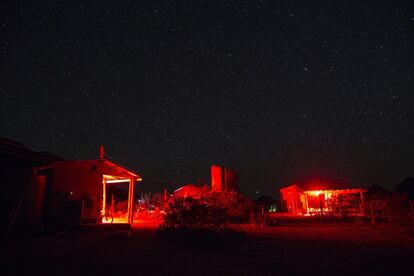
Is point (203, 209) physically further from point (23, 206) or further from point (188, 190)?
point (188, 190)

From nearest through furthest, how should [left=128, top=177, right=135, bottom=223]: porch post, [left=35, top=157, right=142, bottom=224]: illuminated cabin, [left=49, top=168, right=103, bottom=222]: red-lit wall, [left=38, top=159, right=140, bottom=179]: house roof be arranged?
[left=35, top=157, right=142, bottom=224]: illuminated cabin, [left=49, top=168, right=103, bottom=222]: red-lit wall, [left=38, top=159, right=140, bottom=179]: house roof, [left=128, top=177, right=135, bottom=223]: porch post

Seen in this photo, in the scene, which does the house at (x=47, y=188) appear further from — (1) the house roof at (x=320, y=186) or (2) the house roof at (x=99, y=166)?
(1) the house roof at (x=320, y=186)

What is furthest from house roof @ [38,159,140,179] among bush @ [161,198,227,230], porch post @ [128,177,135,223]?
bush @ [161,198,227,230]

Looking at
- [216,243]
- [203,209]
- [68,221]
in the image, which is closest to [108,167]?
[68,221]

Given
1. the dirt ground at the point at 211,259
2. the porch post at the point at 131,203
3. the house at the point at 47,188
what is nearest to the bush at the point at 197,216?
the dirt ground at the point at 211,259

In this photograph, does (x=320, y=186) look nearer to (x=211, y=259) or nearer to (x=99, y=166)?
(x=99, y=166)

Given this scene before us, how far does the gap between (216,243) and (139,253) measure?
2.52 m

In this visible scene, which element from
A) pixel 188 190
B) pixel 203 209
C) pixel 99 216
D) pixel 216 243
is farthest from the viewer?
pixel 188 190

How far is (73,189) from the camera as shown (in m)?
13.0

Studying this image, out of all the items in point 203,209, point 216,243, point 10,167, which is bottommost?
point 216,243

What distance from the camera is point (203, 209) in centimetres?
920

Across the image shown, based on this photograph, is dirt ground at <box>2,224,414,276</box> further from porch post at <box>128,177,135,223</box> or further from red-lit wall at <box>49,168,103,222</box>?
porch post at <box>128,177,135,223</box>

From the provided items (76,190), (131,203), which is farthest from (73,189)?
(131,203)

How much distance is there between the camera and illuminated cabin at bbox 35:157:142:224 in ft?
37.8
